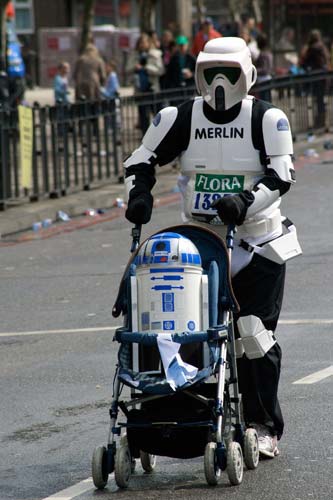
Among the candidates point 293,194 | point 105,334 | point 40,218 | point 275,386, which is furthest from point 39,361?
point 293,194

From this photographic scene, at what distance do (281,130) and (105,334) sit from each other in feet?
12.9

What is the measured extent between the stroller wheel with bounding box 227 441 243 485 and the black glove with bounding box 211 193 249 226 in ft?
3.21

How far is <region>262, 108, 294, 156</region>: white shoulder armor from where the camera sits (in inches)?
262

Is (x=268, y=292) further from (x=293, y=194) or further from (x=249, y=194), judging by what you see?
(x=293, y=194)

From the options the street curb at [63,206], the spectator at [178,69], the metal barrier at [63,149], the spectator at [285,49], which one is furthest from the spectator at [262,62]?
the spectator at [285,49]

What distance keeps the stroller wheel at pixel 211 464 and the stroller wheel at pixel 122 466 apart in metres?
0.36

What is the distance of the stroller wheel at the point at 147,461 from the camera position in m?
6.64

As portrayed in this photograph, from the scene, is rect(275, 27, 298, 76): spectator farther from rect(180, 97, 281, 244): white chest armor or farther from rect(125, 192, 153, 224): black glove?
rect(125, 192, 153, 224): black glove

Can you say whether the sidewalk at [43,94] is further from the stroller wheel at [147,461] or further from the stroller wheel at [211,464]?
the stroller wheel at [211,464]

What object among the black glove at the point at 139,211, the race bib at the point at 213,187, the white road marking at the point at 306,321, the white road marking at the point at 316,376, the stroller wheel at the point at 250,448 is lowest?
the white road marking at the point at 306,321

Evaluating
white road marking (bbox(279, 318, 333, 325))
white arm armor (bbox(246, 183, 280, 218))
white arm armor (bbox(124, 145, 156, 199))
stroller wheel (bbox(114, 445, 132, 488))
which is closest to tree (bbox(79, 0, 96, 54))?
white road marking (bbox(279, 318, 333, 325))

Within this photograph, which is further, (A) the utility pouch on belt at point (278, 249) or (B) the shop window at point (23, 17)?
(B) the shop window at point (23, 17)

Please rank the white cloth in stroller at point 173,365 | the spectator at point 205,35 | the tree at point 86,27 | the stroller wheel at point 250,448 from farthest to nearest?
1. the tree at point 86,27
2. the spectator at point 205,35
3. the stroller wheel at point 250,448
4. the white cloth in stroller at point 173,365

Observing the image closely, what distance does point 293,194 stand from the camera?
18.5 m
